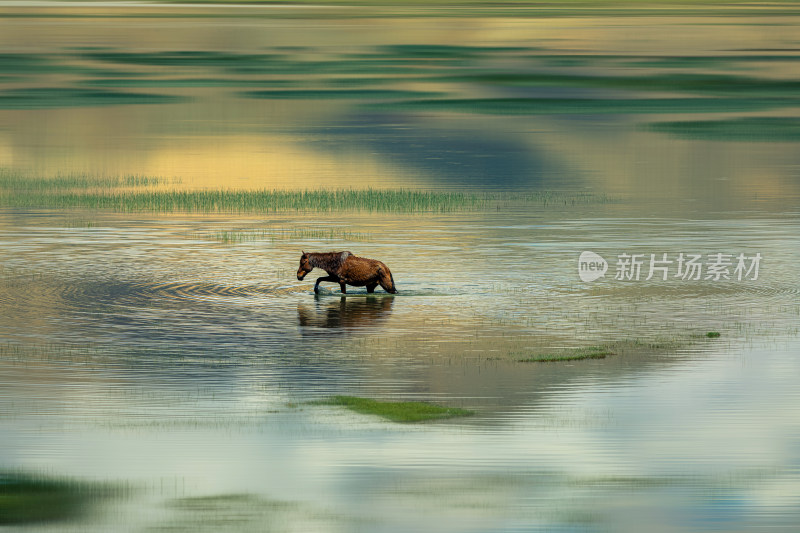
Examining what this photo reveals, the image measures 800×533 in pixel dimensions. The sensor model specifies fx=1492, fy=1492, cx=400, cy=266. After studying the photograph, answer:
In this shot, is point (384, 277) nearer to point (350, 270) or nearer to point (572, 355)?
point (350, 270)

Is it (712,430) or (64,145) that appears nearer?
(712,430)

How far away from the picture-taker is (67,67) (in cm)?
8425

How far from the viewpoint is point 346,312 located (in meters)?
→ 20.1

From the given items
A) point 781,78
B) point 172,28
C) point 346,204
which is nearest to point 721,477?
point 346,204

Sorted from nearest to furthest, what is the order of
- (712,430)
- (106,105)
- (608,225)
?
1. (712,430)
2. (608,225)
3. (106,105)

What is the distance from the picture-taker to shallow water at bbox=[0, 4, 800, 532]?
11531mm

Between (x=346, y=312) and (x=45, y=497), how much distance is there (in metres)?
8.99

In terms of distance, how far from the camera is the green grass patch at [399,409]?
13.6 meters

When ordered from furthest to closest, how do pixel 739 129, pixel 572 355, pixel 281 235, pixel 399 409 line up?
pixel 739 129, pixel 281 235, pixel 572 355, pixel 399 409

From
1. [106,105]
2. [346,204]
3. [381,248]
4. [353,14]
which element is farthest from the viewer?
[353,14]

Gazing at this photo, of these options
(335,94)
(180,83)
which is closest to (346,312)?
(335,94)

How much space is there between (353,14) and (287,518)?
122 m

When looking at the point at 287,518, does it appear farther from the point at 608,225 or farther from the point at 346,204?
the point at 346,204
